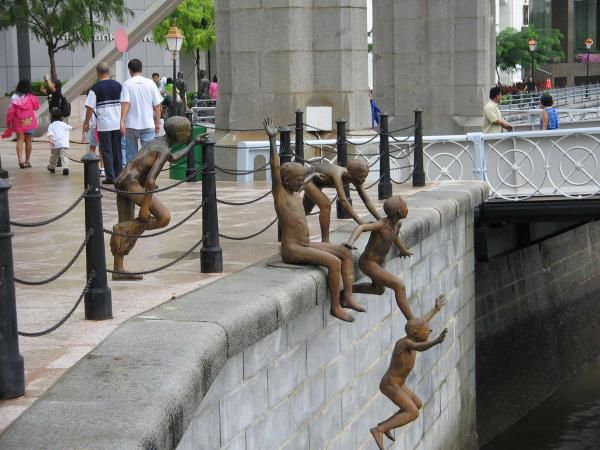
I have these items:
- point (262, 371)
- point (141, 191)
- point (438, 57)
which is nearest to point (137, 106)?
point (141, 191)

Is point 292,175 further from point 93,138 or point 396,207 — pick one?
point 93,138

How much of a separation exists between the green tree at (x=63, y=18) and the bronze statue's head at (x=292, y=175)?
108ft

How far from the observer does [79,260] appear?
1038 centimetres

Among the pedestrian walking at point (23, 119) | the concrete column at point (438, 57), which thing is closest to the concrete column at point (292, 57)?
the pedestrian walking at point (23, 119)

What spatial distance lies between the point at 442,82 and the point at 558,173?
9654 mm

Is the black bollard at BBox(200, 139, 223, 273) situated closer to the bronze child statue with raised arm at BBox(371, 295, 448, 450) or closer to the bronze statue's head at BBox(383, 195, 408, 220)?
the bronze statue's head at BBox(383, 195, 408, 220)

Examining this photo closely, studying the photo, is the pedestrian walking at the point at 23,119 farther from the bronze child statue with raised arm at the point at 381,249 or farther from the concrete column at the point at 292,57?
the bronze child statue with raised arm at the point at 381,249

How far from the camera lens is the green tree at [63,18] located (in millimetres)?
41438

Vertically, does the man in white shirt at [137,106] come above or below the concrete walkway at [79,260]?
above

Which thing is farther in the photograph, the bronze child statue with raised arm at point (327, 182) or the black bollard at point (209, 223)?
the bronze child statue with raised arm at point (327, 182)

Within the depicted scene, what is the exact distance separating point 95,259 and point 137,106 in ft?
28.9

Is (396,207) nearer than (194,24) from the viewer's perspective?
Yes

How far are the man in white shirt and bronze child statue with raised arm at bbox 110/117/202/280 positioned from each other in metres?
6.86

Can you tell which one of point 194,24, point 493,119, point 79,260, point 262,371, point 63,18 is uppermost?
point 194,24
